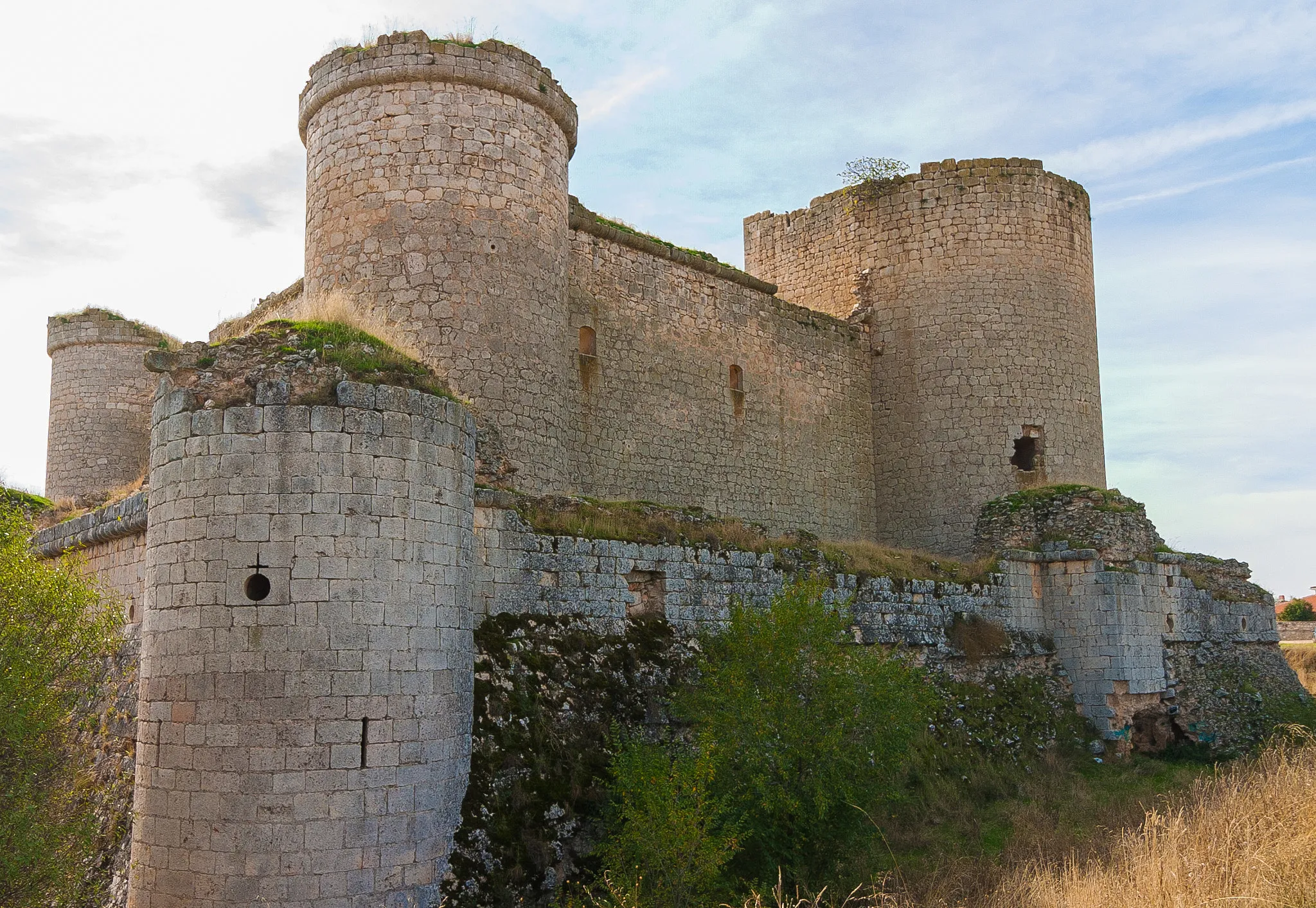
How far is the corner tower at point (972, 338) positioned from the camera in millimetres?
21312

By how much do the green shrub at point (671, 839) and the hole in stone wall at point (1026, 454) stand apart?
13991 mm

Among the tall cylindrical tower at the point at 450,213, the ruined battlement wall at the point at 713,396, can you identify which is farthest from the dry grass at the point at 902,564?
the tall cylindrical tower at the point at 450,213

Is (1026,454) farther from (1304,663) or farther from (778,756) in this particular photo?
(778,756)

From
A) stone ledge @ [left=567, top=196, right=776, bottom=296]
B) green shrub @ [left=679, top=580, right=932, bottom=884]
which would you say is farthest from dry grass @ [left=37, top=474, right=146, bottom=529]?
stone ledge @ [left=567, top=196, right=776, bottom=296]

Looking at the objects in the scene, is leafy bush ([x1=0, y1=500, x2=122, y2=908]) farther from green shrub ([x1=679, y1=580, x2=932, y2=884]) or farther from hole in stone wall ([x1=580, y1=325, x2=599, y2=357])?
hole in stone wall ([x1=580, y1=325, x2=599, y2=357])

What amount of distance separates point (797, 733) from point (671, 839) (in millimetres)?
1864

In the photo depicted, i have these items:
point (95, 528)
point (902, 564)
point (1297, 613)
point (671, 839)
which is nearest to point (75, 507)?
point (95, 528)

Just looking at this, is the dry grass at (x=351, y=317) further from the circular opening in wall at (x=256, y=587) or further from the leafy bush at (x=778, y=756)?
the leafy bush at (x=778, y=756)

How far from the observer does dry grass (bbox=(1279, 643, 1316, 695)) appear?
2575cm

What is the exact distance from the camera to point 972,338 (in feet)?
70.6

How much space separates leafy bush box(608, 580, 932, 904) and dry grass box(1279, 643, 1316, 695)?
1835cm

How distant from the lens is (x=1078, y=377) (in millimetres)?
22000

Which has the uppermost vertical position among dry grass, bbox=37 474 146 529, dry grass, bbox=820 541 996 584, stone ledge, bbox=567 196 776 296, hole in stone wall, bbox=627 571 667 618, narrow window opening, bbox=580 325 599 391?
stone ledge, bbox=567 196 776 296

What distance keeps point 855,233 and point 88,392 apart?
15260 millimetres
